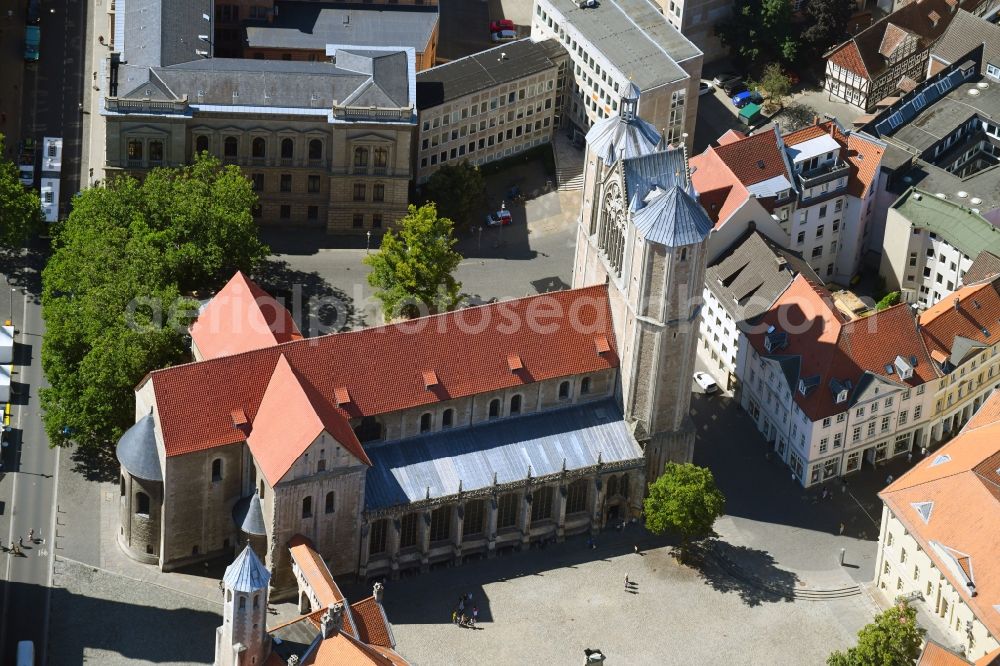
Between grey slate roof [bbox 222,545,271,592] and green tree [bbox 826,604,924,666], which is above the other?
grey slate roof [bbox 222,545,271,592]

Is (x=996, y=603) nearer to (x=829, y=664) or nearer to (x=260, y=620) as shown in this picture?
(x=829, y=664)

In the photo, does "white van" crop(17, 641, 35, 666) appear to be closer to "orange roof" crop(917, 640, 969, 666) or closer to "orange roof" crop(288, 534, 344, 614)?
"orange roof" crop(288, 534, 344, 614)

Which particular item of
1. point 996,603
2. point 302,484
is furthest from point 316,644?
point 996,603

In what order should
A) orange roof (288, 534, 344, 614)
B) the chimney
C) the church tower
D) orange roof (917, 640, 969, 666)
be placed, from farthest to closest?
orange roof (288, 534, 344, 614), orange roof (917, 640, 969, 666), the chimney, the church tower

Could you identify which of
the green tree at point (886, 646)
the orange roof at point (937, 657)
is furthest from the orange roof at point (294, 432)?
the orange roof at point (937, 657)

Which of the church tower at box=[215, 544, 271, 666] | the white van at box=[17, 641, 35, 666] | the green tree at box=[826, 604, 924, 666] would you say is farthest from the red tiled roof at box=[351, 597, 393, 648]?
the green tree at box=[826, 604, 924, 666]

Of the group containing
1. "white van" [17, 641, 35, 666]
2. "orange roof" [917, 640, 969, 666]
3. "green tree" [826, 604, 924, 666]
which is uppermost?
"orange roof" [917, 640, 969, 666]
